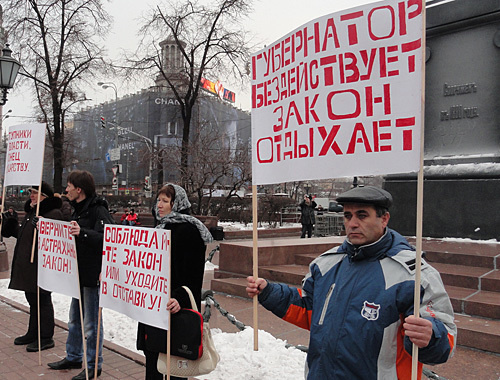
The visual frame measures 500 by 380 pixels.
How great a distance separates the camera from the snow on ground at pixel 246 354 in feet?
13.9

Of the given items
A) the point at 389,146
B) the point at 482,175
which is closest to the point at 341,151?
the point at 389,146

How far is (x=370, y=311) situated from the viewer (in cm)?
204

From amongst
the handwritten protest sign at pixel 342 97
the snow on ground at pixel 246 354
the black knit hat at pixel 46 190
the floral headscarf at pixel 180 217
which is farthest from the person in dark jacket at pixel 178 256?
the black knit hat at pixel 46 190

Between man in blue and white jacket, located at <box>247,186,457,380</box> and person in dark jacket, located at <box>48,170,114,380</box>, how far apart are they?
2669 mm

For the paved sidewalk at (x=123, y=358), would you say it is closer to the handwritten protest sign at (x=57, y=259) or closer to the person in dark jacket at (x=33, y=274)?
the person in dark jacket at (x=33, y=274)

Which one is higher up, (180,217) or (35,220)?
(180,217)

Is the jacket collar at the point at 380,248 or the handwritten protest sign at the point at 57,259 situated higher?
the jacket collar at the point at 380,248

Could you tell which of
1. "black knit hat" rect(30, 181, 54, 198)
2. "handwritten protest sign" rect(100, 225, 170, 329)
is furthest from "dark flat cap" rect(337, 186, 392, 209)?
"black knit hat" rect(30, 181, 54, 198)

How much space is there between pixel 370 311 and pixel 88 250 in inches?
125

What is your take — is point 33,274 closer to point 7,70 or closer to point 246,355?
point 246,355

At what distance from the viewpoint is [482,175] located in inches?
312

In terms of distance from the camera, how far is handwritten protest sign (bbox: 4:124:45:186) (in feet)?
16.8

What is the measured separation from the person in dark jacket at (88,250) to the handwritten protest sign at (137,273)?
0.69m

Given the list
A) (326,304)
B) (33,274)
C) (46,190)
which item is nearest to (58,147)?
(46,190)
